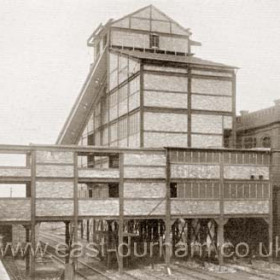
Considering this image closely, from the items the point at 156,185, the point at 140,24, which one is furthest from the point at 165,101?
the point at 140,24

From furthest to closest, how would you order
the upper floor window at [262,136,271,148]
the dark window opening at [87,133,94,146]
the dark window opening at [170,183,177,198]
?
the dark window opening at [87,133,94,146]
the upper floor window at [262,136,271,148]
the dark window opening at [170,183,177,198]

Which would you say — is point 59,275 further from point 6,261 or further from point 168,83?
point 168,83

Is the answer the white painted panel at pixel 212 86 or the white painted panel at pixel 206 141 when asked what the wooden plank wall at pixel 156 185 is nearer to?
the white painted panel at pixel 206 141

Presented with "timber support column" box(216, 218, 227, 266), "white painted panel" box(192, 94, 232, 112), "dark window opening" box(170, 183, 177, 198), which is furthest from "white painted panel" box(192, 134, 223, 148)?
"timber support column" box(216, 218, 227, 266)

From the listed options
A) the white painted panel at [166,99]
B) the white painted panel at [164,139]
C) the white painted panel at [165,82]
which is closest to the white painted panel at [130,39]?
the white painted panel at [165,82]

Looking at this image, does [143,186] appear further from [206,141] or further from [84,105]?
[84,105]

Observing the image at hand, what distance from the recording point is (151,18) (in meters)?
34.6

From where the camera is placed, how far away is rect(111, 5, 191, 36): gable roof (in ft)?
112

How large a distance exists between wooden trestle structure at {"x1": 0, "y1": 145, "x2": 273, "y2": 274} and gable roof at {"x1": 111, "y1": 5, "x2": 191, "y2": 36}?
13.2 meters

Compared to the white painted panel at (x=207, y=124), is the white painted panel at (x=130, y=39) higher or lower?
higher

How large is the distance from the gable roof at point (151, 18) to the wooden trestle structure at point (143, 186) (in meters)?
13.2

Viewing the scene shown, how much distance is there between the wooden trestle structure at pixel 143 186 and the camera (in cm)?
2172

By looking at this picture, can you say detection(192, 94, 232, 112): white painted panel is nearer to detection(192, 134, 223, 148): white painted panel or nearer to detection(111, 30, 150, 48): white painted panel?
detection(192, 134, 223, 148): white painted panel

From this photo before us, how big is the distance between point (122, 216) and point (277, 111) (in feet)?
40.4
